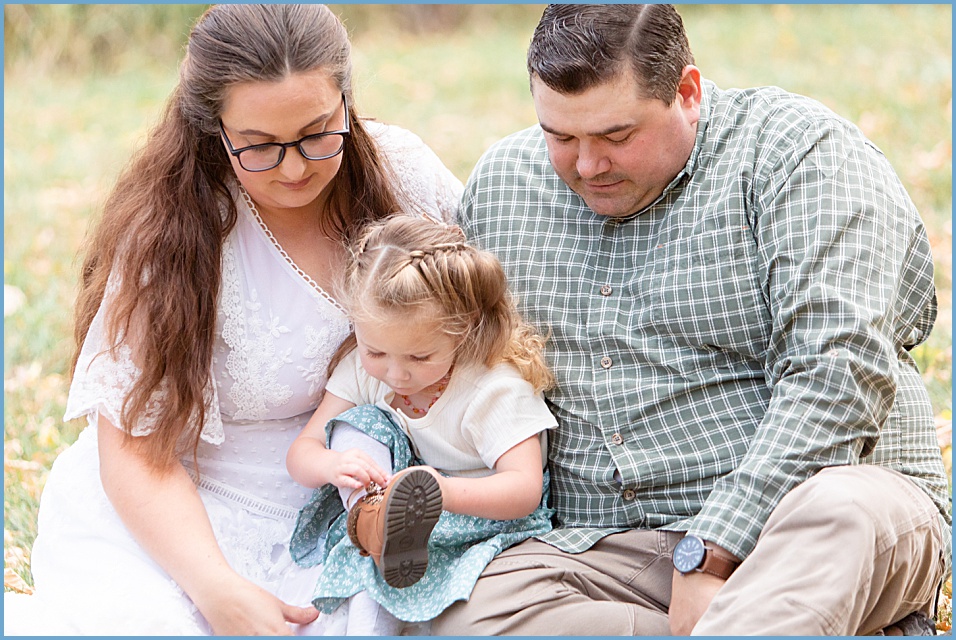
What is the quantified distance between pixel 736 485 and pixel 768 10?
834 centimetres

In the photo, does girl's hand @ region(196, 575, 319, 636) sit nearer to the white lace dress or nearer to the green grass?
the white lace dress

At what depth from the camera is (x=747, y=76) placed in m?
7.13

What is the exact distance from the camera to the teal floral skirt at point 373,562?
7.91 ft

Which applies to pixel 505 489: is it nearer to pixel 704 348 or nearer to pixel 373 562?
pixel 373 562

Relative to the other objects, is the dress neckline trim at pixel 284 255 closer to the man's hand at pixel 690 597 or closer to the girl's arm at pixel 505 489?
the girl's arm at pixel 505 489

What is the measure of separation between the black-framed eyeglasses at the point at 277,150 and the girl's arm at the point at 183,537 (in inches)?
28.2

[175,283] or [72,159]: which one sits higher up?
[175,283]

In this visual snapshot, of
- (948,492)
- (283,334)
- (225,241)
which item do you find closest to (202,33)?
(225,241)

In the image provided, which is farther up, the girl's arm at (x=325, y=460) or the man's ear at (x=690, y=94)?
the man's ear at (x=690, y=94)

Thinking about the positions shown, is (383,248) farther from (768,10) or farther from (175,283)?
(768,10)

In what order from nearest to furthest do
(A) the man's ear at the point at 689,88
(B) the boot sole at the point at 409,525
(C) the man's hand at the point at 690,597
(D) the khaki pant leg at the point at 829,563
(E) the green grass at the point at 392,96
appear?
(D) the khaki pant leg at the point at 829,563 < (B) the boot sole at the point at 409,525 < (C) the man's hand at the point at 690,597 < (A) the man's ear at the point at 689,88 < (E) the green grass at the point at 392,96

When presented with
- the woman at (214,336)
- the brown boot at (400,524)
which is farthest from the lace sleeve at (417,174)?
the brown boot at (400,524)

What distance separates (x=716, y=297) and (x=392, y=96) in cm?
570

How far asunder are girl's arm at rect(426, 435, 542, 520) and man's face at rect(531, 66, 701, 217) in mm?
641
